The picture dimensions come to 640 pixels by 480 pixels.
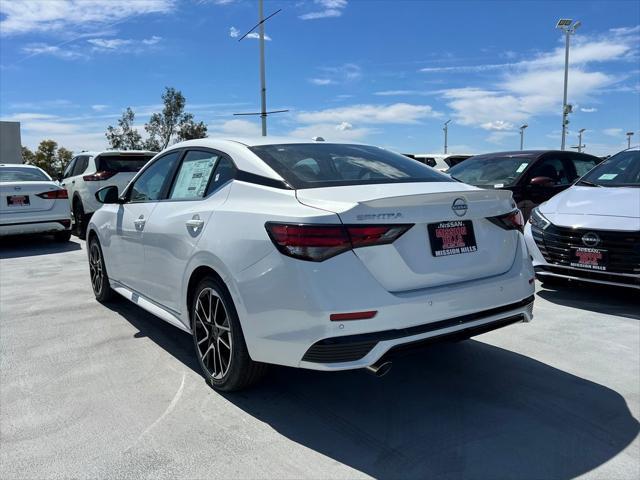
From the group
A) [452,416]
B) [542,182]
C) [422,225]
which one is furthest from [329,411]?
[542,182]

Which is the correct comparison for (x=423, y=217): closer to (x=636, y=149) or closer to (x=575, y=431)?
(x=575, y=431)

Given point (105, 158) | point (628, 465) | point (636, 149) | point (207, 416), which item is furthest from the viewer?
point (105, 158)

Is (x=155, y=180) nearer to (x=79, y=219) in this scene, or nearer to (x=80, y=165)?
(x=79, y=219)

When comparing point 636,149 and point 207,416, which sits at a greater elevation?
point 636,149

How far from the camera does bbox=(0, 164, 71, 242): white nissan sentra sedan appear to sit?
936cm

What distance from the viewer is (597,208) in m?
5.39

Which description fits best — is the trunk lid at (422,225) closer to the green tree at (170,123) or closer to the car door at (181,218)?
Result: the car door at (181,218)

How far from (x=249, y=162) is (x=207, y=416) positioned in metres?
1.50

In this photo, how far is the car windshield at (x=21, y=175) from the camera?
997cm

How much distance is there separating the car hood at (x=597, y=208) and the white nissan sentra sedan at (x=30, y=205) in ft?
26.6

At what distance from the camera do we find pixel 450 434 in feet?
9.29

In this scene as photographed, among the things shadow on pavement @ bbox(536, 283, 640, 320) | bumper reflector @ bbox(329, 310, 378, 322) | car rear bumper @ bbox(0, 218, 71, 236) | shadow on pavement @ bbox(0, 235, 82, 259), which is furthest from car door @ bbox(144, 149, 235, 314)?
car rear bumper @ bbox(0, 218, 71, 236)

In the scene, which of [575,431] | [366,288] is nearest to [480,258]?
[366,288]

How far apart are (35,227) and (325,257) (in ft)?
28.3
